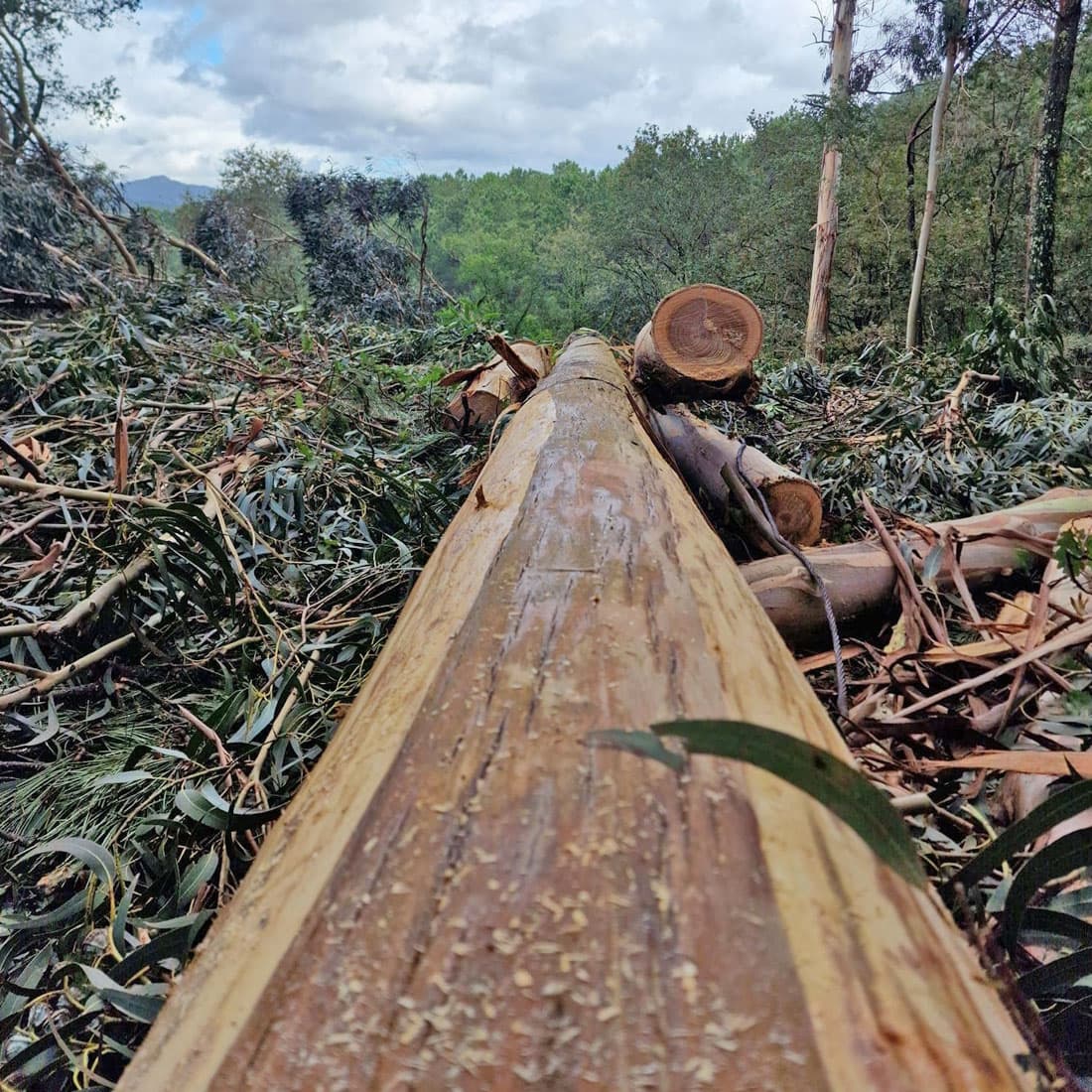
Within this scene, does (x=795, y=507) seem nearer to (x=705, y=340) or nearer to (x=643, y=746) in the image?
(x=705, y=340)

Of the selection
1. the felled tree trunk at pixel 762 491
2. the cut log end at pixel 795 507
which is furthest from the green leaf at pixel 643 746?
the cut log end at pixel 795 507

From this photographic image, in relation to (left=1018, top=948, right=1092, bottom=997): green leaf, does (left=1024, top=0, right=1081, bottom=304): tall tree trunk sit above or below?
above

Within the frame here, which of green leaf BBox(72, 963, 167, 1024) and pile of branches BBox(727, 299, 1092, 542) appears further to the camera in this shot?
pile of branches BBox(727, 299, 1092, 542)

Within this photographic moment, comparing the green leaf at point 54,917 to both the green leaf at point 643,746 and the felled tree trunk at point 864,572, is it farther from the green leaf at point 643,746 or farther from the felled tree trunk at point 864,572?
the felled tree trunk at point 864,572

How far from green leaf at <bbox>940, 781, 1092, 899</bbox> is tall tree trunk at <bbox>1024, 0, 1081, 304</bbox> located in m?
9.43

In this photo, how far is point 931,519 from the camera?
106 inches

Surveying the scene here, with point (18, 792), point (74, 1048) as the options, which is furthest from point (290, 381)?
point (74, 1048)

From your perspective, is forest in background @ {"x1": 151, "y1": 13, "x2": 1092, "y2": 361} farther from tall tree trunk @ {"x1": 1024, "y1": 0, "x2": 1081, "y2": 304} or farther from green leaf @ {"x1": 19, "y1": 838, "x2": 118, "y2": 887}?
green leaf @ {"x1": 19, "y1": 838, "x2": 118, "y2": 887}

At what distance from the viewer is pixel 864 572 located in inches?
75.2

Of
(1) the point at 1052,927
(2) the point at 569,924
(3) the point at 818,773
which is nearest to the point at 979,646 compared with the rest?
(1) the point at 1052,927

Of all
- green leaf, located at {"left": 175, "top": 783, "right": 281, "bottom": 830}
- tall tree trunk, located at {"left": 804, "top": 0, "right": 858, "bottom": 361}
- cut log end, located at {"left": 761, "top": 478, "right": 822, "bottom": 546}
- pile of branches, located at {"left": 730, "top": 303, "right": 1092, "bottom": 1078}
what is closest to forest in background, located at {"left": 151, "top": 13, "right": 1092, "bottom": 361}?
tall tree trunk, located at {"left": 804, "top": 0, "right": 858, "bottom": 361}

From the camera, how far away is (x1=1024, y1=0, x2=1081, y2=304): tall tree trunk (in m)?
8.23

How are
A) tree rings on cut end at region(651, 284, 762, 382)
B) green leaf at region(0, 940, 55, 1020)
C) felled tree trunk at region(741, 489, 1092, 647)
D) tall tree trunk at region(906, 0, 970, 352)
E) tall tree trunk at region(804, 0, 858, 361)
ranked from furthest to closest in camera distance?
tall tree trunk at region(804, 0, 858, 361)
tall tree trunk at region(906, 0, 970, 352)
tree rings on cut end at region(651, 284, 762, 382)
felled tree trunk at region(741, 489, 1092, 647)
green leaf at region(0, 940, 55, 1020)

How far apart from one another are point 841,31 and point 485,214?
1679 inches
